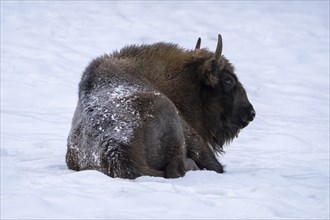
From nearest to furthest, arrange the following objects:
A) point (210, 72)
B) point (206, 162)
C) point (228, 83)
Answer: point (206, 162) < point (210, 72) < point (228, 83)

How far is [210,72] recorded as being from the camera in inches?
285

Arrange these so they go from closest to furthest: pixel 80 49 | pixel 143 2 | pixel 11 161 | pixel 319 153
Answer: pixel 11 161 < pixel 319 153 < pixel 80 49 < pixel 143 2

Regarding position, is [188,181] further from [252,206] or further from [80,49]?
[80,49]

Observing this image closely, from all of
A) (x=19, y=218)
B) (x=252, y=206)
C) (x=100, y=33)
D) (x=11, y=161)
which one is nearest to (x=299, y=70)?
(x=100, y=33)

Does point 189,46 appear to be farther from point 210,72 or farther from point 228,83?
point 210,72

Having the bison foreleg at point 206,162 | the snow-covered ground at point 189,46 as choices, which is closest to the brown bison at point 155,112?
the bison foreleg at point 206,162

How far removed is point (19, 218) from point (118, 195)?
80 centimetres

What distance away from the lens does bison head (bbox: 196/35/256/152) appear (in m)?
7.26

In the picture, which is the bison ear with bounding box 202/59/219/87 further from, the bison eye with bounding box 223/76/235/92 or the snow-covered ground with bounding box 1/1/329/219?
the snow-covered ground with bounding box 1/1/329/219

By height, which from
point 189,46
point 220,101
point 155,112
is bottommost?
point 189,46

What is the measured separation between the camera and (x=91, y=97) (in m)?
6.15

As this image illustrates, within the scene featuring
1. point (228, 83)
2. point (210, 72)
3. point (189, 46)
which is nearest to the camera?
point (210, 72)

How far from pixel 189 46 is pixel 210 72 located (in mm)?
10818

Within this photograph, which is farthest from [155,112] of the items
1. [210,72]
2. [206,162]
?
[210,72]
